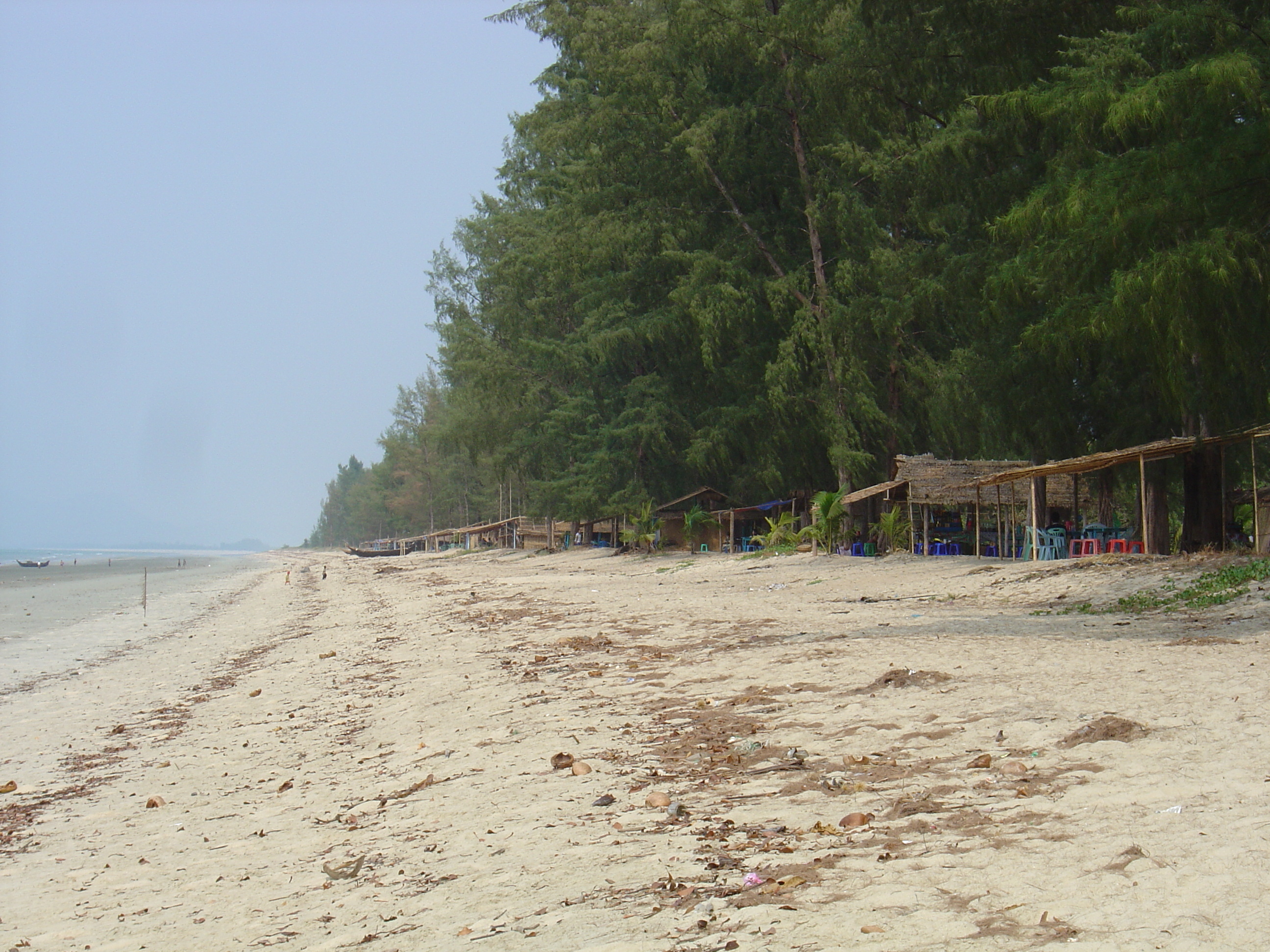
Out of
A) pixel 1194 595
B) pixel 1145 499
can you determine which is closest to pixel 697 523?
pixel 1145 499

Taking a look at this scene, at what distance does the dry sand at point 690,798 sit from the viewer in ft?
11.9

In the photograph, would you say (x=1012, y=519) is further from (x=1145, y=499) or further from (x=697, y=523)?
(x=697, y=523)

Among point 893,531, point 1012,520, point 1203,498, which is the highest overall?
point 1203,498

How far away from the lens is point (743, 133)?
29.3m

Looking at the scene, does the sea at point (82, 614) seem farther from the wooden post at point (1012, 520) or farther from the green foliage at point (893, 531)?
the wooden post at point (1012, 520)

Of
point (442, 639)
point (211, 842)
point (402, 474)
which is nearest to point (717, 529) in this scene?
point (442, 639)

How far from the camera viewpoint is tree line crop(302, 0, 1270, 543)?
34.6 feet

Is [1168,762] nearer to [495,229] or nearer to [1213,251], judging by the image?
[1213,251]

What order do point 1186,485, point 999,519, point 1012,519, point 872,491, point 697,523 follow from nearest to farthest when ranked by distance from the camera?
point 1186,485 < point 999,519 < point 1012,519 < point 872,491 < point 697,523

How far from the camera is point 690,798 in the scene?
5242mm

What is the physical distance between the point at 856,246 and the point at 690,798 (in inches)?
978

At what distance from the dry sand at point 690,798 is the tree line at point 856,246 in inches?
176

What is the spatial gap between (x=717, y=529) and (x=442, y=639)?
24617 mm

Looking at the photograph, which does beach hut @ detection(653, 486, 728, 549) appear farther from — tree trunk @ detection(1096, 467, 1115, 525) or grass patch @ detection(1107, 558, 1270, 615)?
grass patch @ detection(1107, 558, 1270, 615)
